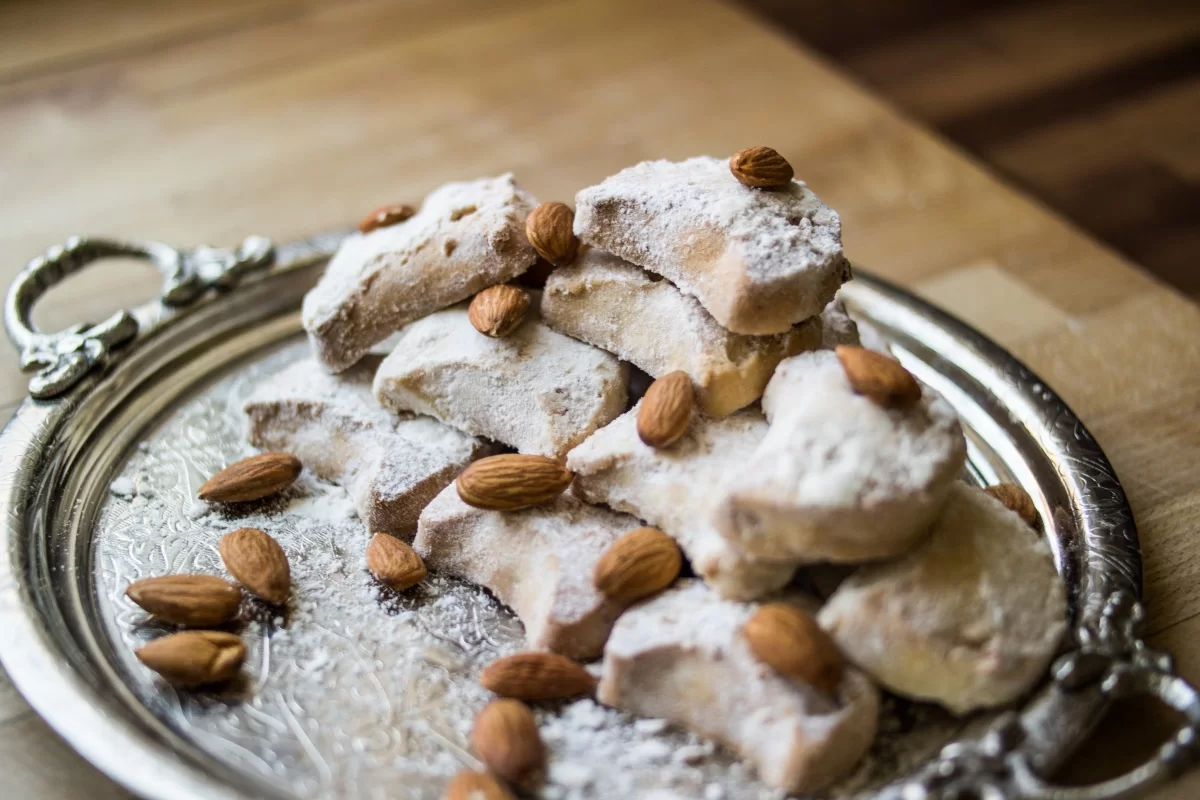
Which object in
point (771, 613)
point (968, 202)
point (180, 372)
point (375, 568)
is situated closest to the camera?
point (771, 613)

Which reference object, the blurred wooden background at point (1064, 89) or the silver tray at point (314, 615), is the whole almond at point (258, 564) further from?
the blurred wooden background at point (1064, 89)

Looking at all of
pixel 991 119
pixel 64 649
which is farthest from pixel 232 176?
pixel 991 119

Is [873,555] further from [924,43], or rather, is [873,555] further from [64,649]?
[924,43]

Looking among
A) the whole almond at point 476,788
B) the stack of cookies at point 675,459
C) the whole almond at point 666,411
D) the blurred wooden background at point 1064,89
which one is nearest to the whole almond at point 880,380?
the stack of cookies at point 675,459

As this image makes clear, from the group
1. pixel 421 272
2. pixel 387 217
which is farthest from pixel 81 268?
pixel 421 272

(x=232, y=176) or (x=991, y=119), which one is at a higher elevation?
(x=232, y=176)

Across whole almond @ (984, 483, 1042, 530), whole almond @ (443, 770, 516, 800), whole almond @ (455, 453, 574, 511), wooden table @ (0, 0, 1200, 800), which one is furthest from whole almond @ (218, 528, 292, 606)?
whole almond @ (984, 483, 1042, 530)

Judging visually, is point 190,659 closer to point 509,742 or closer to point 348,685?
point 348,685
